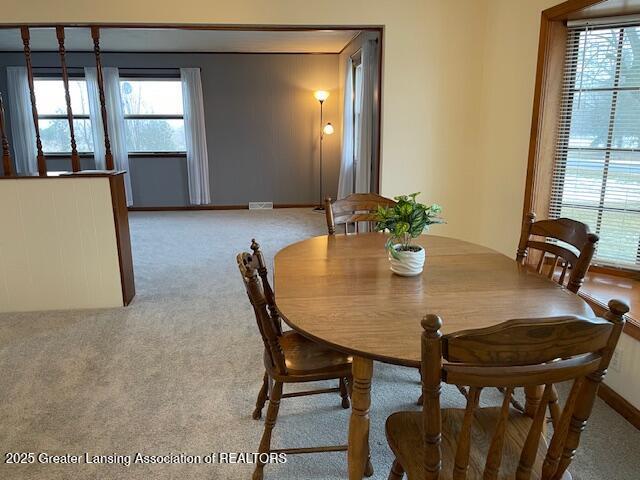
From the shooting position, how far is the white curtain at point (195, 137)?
6.96 meters

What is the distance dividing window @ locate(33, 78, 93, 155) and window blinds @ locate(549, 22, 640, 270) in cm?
670

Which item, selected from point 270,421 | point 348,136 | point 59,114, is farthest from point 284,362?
point 59,114

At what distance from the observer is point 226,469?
70.0 inches

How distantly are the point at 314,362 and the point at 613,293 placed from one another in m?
1.72

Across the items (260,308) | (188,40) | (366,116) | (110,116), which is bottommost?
(260,308)

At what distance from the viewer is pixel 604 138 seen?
104 inches

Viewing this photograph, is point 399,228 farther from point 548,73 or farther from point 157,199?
point 157,199

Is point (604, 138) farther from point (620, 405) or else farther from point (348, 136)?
point (348, 136)

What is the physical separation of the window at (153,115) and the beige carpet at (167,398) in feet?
13.7

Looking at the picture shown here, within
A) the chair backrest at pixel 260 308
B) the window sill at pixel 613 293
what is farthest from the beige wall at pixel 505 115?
the chair backrest at pixel 260 308

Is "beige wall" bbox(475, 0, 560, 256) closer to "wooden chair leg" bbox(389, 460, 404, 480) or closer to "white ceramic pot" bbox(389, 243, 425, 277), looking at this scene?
"white ceramic pot" bbox(389, 243, 425, 277)

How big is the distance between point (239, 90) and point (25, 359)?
541 centimetres

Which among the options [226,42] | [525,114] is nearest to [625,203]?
[525,114]

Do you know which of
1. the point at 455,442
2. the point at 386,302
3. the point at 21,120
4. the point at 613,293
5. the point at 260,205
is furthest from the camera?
the point at 260,205
